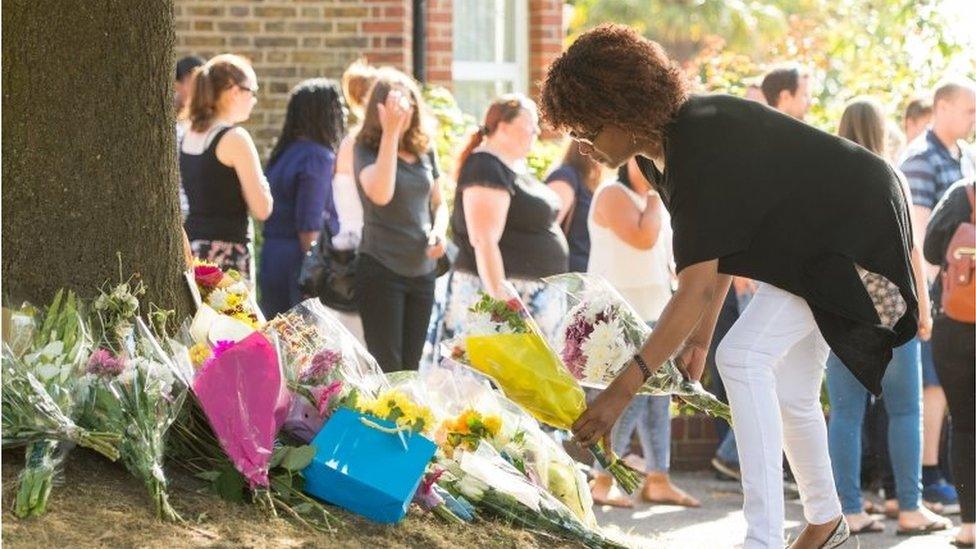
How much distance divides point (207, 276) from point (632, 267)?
313 centimetres

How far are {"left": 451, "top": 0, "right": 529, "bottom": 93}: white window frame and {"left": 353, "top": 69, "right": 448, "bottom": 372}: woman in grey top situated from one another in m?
4.72

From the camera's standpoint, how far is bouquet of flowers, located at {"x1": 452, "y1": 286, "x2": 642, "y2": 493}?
5145 millimetres

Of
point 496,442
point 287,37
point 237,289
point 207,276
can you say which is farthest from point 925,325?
point 287,37

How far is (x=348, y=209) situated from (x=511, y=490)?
141 inches

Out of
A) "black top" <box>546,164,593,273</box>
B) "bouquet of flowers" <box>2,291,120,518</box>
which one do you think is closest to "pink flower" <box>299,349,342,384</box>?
"bouquet of flowers" <box>2,291,120,518</box>

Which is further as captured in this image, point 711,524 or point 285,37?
point 285,37

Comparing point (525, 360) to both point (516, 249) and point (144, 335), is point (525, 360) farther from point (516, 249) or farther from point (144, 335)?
point (516, 249)

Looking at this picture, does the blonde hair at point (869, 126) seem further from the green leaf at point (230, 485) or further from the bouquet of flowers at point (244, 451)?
the green leaf at point (230, 485)

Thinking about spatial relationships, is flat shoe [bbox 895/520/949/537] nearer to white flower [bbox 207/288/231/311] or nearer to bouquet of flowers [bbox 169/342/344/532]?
white flower [bbox 207/288/231/311]

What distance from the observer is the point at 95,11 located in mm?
5207

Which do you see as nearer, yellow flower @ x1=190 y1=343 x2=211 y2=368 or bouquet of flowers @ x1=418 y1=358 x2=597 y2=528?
yellow flower @ x1=190 y1=343 x2=211 y2=368

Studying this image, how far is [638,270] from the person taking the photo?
849 centimetres

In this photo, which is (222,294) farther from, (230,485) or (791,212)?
(791,212)

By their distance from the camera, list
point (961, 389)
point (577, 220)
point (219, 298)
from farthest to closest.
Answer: point (577, 220), point (961, 389), point (219, 298)
